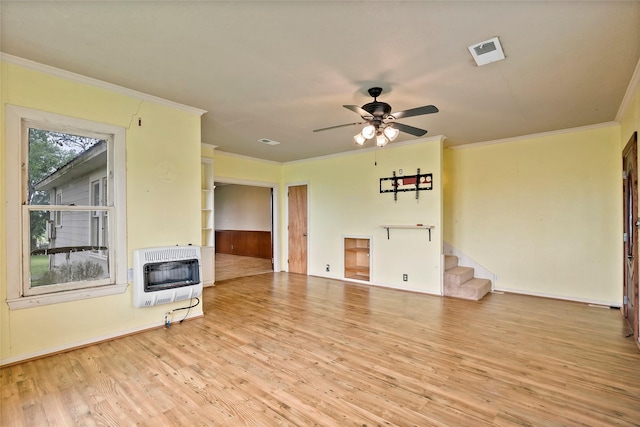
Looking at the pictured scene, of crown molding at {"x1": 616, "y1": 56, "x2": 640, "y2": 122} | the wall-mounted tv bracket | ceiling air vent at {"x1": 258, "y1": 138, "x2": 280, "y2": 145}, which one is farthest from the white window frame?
crown molding at {"x1": 616, "y1": 56, "x2": 640, "y2": 122}

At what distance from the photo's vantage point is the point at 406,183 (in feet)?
18.1

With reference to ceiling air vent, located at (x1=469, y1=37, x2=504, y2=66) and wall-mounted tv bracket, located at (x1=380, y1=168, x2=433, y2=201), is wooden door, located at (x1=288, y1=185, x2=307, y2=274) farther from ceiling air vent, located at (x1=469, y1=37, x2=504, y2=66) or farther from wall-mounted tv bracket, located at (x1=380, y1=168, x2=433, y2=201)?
ceiling air vent, located at (x1=469, y1=37, x2=504, y2=66)

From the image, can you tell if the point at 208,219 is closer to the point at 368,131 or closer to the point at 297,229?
the point at 297,229

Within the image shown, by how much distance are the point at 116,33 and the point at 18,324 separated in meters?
2.58

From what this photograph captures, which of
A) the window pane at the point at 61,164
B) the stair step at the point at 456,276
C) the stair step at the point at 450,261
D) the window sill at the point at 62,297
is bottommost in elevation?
the stair step at the point at 456,276

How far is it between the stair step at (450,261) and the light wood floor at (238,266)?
4042 mm

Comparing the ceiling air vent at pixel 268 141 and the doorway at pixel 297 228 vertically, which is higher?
the ceiling air vent at pixel 268 141

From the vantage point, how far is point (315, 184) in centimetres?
687

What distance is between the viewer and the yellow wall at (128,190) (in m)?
2.67

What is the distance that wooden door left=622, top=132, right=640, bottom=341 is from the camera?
327 centimetres

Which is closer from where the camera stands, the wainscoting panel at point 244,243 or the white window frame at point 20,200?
the white window frame at point 20,200

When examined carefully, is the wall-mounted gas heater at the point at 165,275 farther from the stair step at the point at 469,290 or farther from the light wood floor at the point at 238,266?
the stair step at the point at 469,290

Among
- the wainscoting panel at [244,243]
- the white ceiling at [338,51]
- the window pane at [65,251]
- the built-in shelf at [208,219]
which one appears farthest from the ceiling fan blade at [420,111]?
the wainscoting panel at [244,243]

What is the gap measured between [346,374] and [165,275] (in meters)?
2.28
